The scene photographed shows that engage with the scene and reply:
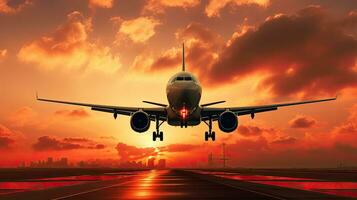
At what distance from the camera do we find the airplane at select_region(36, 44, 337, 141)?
4856cm

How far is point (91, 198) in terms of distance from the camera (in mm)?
20266

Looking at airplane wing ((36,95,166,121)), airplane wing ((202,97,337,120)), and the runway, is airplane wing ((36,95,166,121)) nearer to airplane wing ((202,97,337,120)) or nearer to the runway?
airplane wing ((202,97,337,120))

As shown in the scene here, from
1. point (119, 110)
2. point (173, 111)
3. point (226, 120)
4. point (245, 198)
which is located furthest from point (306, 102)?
point (245, 198)

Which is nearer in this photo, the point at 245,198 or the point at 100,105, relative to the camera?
the point at 245,198

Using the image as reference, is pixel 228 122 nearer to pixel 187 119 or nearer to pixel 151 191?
pixel 187 119

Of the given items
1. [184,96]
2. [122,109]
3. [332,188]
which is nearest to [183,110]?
[184,96]

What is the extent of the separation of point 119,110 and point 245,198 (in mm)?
38265

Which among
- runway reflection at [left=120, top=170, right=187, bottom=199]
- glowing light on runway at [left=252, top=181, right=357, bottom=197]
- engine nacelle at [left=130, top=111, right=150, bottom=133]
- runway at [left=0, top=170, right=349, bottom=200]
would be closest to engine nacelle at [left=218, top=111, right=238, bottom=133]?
engine nacelle at [left=130, top=111, right=150, bottom=133]

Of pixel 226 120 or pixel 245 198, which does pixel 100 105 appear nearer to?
pixel 226 120

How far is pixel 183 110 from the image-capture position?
4941 cm

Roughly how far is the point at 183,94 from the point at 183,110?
6.92 feet

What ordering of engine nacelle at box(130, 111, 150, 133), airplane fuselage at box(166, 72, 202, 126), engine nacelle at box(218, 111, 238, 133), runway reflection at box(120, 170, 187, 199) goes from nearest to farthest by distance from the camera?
1. runway reflection at box(120, 170, 187, 199)
2. airplane fuselage at box(166, 72, 202, 126)
3. engine nacelle at box(130, 111, 150, 133)
4. engine nacelle at box(218, 111, 238, 133)

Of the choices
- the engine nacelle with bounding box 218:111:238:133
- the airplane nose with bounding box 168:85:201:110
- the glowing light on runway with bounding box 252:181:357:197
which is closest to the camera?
the glowing light on runway with bounding box 252:181:357:197

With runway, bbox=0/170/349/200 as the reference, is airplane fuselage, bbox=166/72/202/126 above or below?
above
